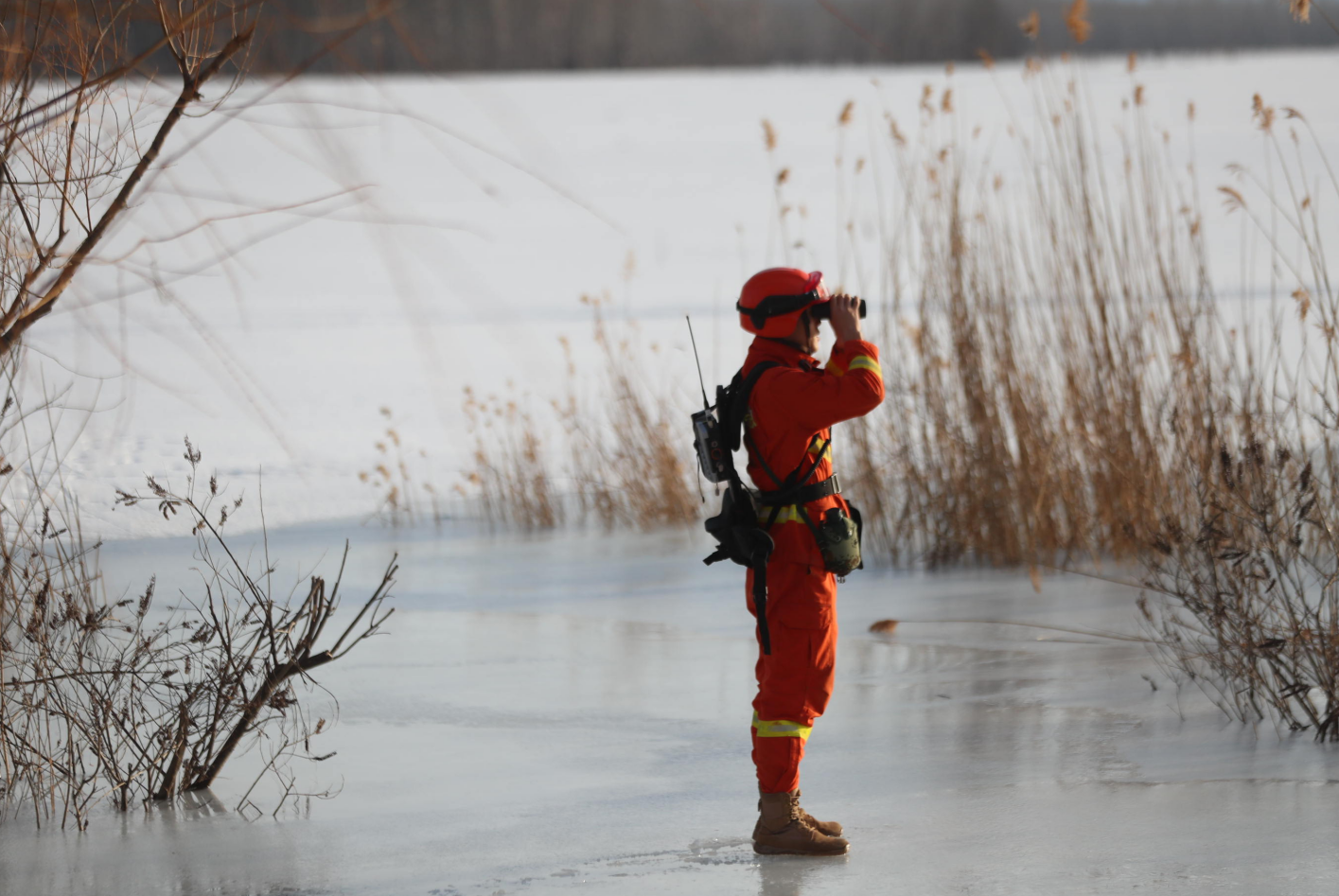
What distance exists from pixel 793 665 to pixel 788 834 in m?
0.31

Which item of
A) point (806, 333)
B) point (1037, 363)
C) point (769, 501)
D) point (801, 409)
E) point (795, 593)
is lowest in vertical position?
point (795, 593)

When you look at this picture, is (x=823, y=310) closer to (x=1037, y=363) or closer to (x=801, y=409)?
(x=801, y=409)

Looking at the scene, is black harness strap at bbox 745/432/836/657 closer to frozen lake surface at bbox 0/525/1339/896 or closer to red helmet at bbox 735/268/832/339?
red helmet at bbox 735/268/832/339

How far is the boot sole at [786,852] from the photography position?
232 cm

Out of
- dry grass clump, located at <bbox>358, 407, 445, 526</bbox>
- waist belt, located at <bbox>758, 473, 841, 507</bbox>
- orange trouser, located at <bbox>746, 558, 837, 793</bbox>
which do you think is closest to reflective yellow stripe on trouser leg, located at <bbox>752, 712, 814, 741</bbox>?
orange trouser, located at <bbox>746, 558, 837, 793</bbox>

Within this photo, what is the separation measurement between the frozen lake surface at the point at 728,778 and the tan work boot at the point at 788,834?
3 centimetres

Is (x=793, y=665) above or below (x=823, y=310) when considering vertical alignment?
below

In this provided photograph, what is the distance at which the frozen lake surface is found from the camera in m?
2.26

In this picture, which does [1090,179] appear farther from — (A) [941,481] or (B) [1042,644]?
(B) [1042,644]

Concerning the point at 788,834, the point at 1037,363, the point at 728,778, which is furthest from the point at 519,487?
the point at 788,834

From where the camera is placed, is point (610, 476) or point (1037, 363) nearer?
point (1037, 363)

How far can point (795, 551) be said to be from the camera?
2332 millimetres

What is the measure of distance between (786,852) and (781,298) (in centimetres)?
102

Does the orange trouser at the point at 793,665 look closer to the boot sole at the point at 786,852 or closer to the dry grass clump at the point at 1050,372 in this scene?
the boot sole at the point at 786,852
